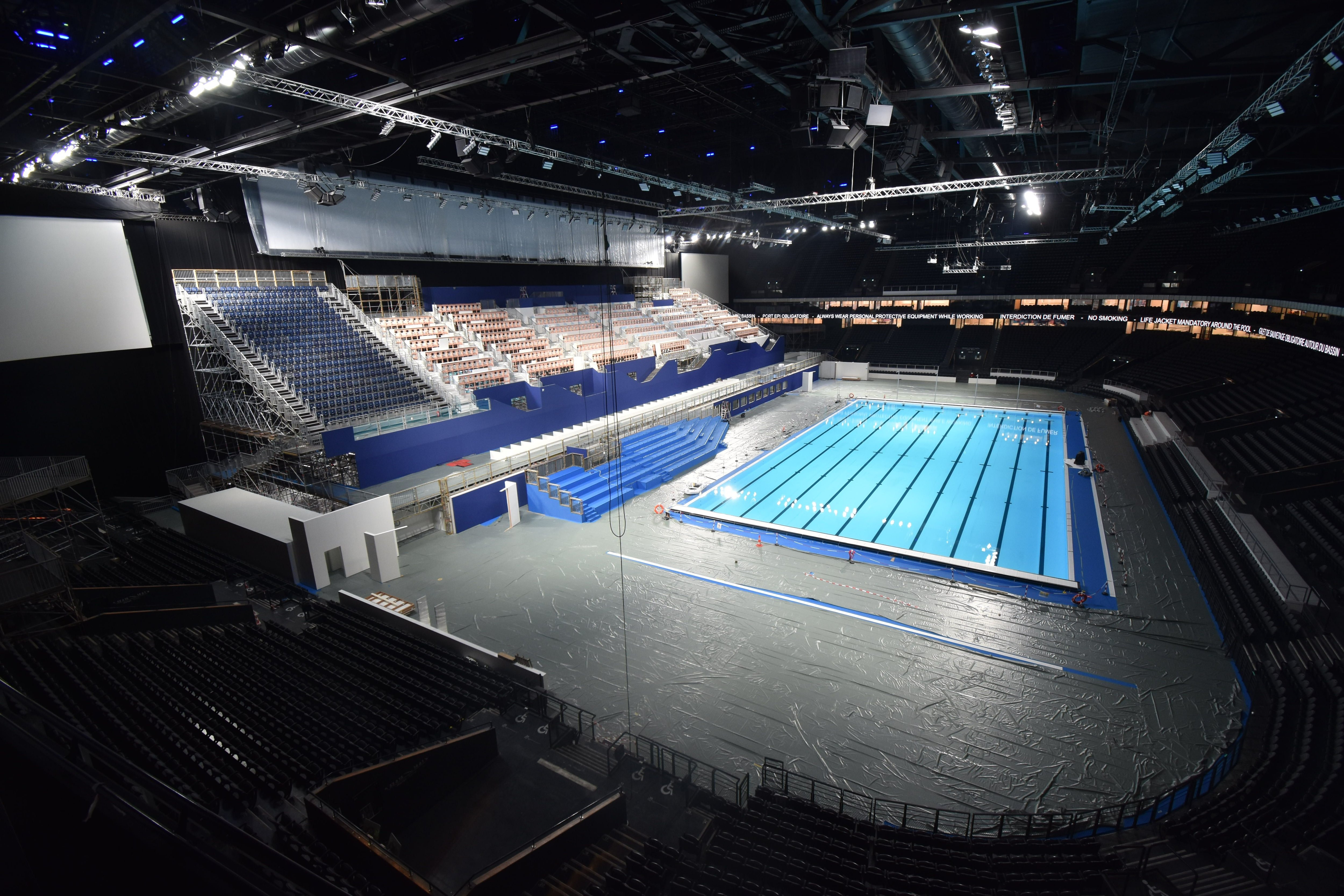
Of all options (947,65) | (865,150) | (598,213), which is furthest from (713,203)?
(947,65)

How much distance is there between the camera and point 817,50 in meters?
7.12

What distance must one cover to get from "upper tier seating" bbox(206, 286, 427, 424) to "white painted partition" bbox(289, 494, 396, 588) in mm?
4399

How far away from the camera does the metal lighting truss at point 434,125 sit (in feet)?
22.1

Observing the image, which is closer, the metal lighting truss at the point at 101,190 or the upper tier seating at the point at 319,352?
the metal lighting truss at the point at 101,190

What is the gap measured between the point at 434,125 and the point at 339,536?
24.1 ft

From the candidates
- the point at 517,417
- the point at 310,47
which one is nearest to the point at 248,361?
the point at 517,417

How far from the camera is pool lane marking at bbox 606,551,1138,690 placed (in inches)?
293

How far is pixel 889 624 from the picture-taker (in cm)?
862

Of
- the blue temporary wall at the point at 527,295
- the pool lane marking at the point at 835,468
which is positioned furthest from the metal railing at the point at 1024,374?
the blue temporary wall at the point at 527,295

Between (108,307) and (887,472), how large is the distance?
19.5 metres

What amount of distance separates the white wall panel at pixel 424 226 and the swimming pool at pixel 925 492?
836cm

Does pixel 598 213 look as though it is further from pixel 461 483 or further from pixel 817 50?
pixel 817 50

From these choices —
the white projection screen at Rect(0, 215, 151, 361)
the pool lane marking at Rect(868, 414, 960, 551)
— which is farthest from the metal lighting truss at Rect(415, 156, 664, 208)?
the pool lane marking at Rect(868, 414, 960, 551)

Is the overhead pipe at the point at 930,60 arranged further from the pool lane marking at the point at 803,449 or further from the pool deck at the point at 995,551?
the pool lane marking at the point at 803,449
